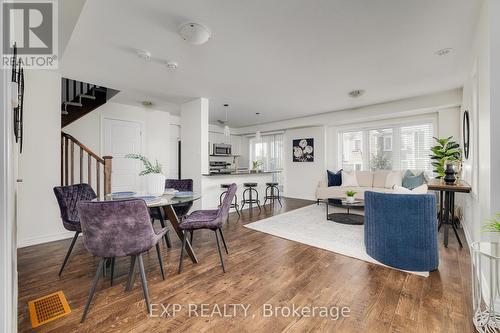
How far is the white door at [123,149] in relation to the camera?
198 inches

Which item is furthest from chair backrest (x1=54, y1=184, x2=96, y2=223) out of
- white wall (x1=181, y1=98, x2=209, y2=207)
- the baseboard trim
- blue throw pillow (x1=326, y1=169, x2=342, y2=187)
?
blue throw pillow (x1=326, y1=169, x2=342, y2=187)

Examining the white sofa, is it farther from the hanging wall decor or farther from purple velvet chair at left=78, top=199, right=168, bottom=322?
purple velvet chair at left=78, top=199, right=168, bottom=322

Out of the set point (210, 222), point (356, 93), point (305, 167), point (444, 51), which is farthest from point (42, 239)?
point (305, 167)

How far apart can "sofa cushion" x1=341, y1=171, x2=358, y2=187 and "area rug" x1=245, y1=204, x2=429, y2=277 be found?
1.29 metres

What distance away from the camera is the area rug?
114 inches

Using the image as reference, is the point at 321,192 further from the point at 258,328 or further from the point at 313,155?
the point at 258,328

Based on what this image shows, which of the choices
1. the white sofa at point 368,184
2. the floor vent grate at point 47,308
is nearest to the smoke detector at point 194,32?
the floor vent grate at point 47,308

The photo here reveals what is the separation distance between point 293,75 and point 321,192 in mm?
3328

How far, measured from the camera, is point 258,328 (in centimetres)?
154

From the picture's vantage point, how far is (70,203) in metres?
2.59

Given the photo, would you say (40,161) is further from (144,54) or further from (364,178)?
(364,178)

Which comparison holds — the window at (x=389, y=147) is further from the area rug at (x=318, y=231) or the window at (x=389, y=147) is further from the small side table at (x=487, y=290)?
the small side table at (x=487, y=290)

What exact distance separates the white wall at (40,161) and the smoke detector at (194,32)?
2.48 metres

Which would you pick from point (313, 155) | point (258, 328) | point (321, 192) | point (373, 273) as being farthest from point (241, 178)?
point (258, 328)
